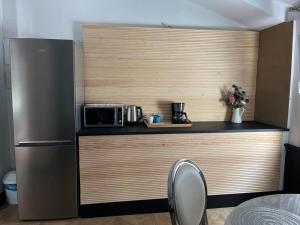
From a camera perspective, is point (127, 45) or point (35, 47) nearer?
point (35, 47)

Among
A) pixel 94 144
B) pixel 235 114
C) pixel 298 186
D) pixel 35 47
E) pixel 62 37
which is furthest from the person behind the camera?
pixel 235 114

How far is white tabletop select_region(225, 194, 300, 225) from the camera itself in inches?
45.1

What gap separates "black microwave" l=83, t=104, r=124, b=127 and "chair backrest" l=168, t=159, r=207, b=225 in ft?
4.40

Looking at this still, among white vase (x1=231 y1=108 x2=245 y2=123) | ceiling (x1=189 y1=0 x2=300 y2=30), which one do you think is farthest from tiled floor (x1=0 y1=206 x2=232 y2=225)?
ceiling (x1=189 y1=0 x2=300 y2=30)

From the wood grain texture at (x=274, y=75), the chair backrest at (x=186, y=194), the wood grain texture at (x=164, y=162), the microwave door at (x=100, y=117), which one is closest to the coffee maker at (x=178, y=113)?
the wood grain texture at (x=164, y=162)

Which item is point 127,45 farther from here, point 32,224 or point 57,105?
point 32,224

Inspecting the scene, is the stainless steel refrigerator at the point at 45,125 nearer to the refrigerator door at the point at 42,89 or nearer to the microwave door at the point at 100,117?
the refrigerator door at the point at 42,89

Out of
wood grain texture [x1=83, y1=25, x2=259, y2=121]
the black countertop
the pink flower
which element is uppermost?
wood grain texture [x1=83, y1=25, x2=259, y2=121]

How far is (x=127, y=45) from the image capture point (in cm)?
274

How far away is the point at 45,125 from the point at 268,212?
1.88 metres

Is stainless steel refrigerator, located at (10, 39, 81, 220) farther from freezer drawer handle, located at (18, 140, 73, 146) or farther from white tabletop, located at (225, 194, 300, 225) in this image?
white tabletop, located at (225, 194, 300, 225)

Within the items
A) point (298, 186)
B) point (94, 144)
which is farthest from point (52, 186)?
point (298, 186)

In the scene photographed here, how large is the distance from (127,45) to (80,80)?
68 centimetres

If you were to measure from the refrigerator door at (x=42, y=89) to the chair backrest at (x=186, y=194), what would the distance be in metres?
1.32
